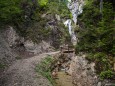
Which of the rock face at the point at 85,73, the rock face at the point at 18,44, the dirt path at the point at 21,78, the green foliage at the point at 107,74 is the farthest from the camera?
the rock face at the point at 18,44

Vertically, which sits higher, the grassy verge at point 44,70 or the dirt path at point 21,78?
the dirt path at point 21,78

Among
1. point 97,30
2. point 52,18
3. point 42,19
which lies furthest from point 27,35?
point 97,30

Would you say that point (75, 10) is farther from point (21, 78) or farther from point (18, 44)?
point (21, 78)

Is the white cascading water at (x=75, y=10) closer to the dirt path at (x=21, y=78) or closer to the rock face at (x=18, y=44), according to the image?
the rock face at (x=18, y=44)

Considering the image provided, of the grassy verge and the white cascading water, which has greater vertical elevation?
the white cascading water

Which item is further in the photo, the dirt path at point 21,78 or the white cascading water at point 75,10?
the white cascading water at point 75,10

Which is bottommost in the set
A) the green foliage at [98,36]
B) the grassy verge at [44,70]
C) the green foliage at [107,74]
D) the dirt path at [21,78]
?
the grassy verge at [44,70]

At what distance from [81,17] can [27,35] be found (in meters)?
10.1

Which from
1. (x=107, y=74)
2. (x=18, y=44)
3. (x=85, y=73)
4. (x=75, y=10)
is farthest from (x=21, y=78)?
A: (x=75, y=10)

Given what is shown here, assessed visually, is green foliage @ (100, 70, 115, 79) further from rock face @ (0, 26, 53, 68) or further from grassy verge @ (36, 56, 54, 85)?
rock face @ (0, 26, 53, 68)

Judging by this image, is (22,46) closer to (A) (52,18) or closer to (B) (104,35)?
(A) (52,18)

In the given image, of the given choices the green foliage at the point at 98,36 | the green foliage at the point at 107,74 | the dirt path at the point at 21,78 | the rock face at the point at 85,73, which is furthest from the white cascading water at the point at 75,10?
the green foliage at the point at 107,74

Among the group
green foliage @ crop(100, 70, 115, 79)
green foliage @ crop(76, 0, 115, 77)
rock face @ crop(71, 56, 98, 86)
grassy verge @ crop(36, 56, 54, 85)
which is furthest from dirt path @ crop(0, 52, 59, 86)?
green foliage @ crop(76, 0, 115, 77)

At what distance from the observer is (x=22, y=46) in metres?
22.1
